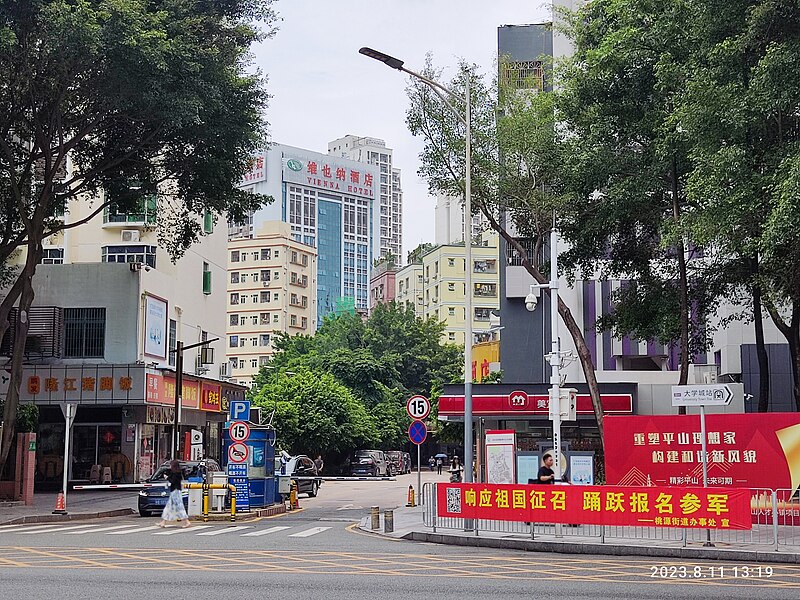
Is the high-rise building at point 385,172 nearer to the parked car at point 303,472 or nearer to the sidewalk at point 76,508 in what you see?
the parked car at point 303,472

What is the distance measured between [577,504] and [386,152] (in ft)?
563

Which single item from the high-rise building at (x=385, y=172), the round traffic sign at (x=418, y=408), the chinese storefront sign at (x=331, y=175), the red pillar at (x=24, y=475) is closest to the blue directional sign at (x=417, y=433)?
the round traffic sign at (x=418, y=408)

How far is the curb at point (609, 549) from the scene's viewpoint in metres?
16.5

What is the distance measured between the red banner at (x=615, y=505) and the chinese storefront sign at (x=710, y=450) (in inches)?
220

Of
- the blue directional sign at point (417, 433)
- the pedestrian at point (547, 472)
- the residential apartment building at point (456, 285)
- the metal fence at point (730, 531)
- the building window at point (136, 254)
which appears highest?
the residential apartment building at point (456, 285)

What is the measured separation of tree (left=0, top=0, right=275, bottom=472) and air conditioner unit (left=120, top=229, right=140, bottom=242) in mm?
12320

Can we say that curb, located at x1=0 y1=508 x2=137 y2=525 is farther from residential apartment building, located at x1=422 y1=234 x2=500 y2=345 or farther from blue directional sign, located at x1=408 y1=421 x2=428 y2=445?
residential apartment building, located at x1=422 y1=234 x2=500 y2=345

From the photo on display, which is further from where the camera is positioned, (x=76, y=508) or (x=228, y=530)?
(x=76, y=508)

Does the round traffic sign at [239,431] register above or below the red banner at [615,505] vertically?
above

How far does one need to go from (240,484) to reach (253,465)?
0.69 metres

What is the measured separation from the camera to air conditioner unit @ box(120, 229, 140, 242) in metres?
48.8

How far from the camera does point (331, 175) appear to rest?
148750 millimetres

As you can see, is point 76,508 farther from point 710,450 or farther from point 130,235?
point 130,235
